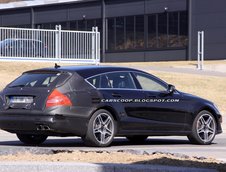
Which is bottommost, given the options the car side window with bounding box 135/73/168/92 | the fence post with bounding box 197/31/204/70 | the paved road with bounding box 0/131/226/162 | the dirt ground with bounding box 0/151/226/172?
the paved road with bounding box 0/131/226/162

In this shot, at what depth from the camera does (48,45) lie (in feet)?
112

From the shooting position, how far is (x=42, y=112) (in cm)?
1352

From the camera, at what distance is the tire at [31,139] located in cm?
1480

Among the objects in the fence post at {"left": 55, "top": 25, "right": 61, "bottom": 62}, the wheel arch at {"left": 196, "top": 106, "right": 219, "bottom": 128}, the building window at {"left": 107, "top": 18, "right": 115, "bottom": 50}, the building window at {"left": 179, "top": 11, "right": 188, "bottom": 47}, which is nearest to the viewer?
the wheel arch at {"left": 196, "top": 106, "right": 219, "bottom": 128}

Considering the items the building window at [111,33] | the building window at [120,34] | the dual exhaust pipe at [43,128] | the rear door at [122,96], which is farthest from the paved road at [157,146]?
the building window at [111,33]

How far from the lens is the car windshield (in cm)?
1393

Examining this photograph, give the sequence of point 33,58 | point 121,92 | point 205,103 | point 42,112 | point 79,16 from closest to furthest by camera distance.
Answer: point 42,112 < point 121,92 < point 205,103 < point 33,58 < point 79,16

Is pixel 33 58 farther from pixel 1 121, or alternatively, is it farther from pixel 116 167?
pixel 116 167

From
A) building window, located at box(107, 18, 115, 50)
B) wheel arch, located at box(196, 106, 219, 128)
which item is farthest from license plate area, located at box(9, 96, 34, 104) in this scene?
building window, located at box(107, 18, 115, 50)

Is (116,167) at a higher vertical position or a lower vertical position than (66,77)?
lower

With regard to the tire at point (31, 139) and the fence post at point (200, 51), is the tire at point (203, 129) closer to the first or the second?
the tire at point (31, 139)

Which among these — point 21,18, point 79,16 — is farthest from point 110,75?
point 21,18

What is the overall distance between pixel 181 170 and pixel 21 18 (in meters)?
53.9

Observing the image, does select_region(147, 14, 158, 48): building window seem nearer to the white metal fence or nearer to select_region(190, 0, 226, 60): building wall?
select_region(190, 0, 226, 60): building wall
